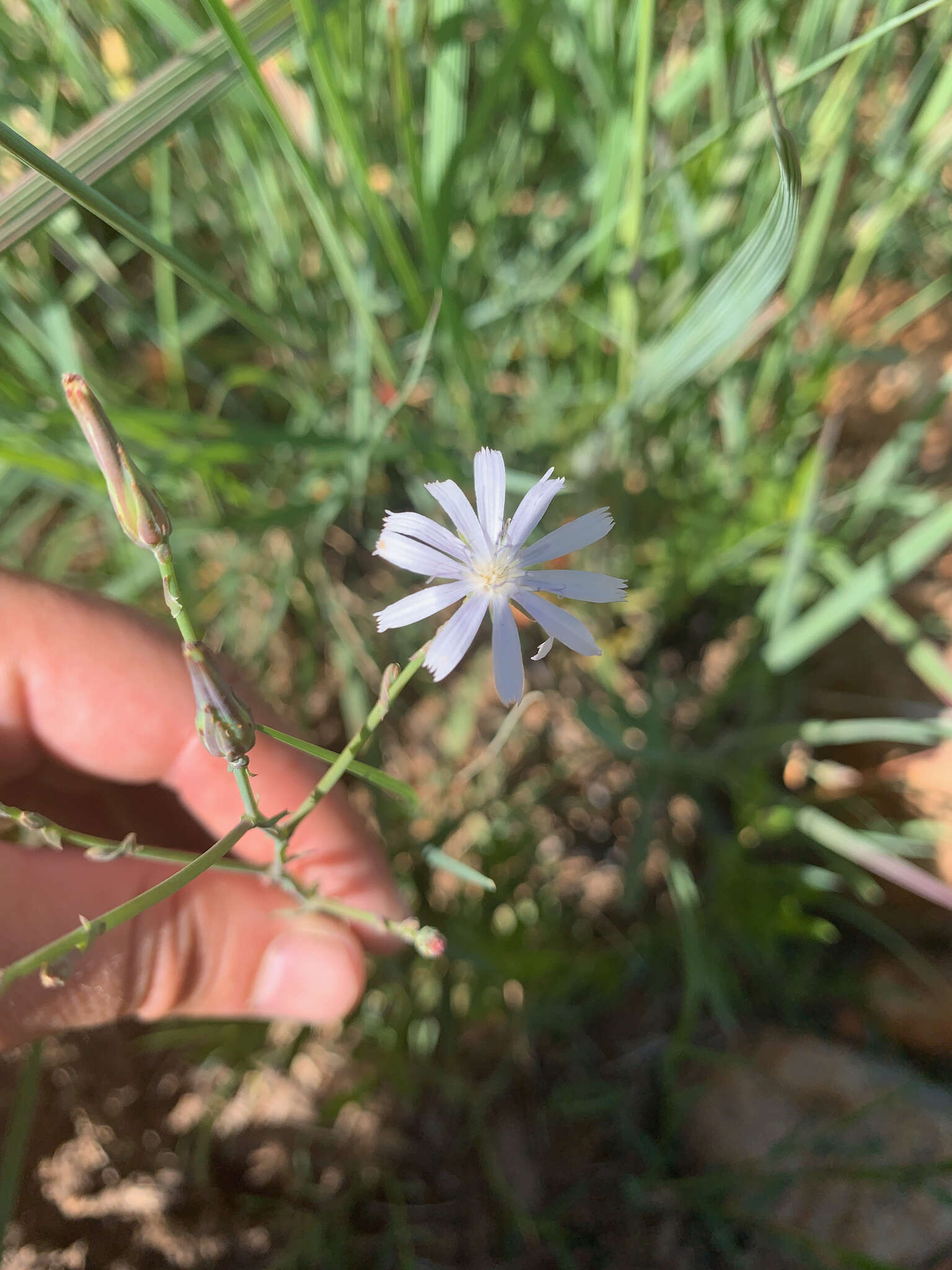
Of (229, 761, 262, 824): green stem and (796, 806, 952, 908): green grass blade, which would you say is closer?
(229, 761, 262, 824): green stem

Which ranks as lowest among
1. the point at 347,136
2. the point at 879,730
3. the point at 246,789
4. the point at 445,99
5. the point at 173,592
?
the point at 246,789

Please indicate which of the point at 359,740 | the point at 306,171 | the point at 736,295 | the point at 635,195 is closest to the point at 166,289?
the point at 306,171

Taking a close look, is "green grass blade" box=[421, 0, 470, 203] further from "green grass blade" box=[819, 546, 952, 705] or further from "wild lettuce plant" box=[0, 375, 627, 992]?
"green grass blade" box=[819, 546, 952, 705]

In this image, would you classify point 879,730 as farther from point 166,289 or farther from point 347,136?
point 166,289

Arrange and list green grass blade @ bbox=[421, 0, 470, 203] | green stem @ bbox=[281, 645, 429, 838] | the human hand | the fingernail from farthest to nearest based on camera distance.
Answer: the fingernail
the human hand
green grass blade @ bbox=[421, 0, 470, 203]
green stem @ bbox=[281, 645, 429, 838]

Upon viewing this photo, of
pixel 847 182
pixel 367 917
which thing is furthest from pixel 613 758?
pixel 847 182

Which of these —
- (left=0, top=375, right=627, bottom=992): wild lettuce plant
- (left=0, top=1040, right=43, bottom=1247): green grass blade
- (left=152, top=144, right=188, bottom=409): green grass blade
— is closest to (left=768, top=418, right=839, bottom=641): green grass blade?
(left=0, top=375, right=627, bottom=992): wild lettuce plant

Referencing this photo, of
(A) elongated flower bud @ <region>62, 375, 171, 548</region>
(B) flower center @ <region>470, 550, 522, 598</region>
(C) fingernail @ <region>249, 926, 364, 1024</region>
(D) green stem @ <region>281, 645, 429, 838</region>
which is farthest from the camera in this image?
(C) fingernail @ <region>249, 926, 364, 1024</region>

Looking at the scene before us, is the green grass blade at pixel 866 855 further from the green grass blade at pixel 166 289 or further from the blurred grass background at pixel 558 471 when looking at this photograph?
the green grass blade at pixel 166 289
